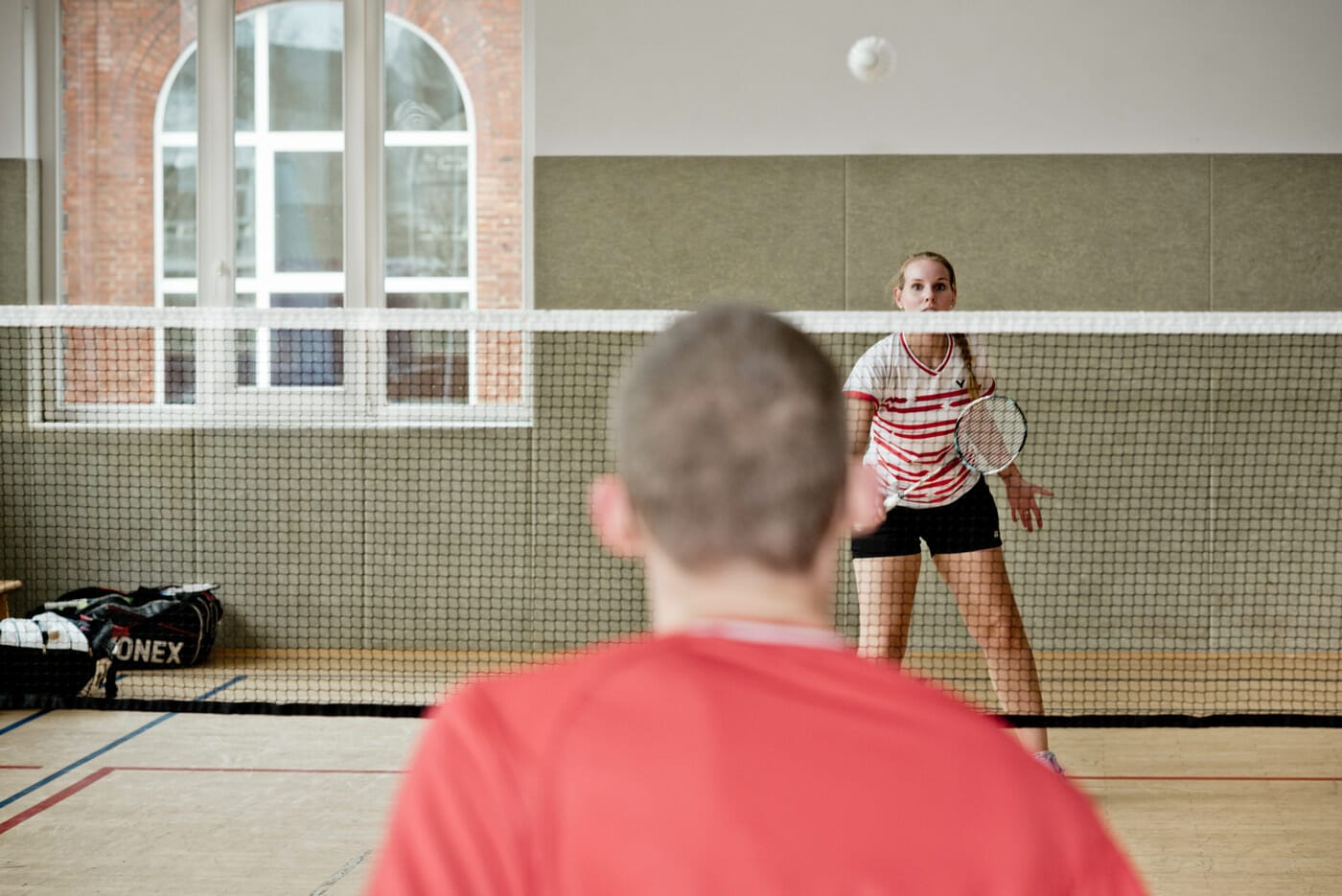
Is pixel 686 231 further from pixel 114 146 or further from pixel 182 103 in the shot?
pixel 114 146

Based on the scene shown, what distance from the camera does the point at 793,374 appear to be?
78 centimetres

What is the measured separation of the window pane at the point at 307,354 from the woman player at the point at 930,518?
11.4ft

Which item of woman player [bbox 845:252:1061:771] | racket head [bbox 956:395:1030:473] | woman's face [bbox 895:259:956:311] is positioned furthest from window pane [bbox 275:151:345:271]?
racket head [bbox 956:395:1030:473]

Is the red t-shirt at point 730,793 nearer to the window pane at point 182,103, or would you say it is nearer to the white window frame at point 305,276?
the white window frame at point 305,276

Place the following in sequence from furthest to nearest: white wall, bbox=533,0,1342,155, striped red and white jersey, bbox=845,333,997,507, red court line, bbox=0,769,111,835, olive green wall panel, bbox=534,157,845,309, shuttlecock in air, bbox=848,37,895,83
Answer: olive green wall panel, bbox=534,157,845,309, white wall, bbox=533,0,1342,155, shuttlecock in air, bbox=848,37,895,83, striped red and white jersey, bbox=845,333,997,507, red court line, bbox=0,769,111,835

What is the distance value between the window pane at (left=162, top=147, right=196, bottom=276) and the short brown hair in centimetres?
637

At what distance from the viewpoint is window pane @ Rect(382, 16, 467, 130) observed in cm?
647

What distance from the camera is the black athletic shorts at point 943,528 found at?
12.6ft

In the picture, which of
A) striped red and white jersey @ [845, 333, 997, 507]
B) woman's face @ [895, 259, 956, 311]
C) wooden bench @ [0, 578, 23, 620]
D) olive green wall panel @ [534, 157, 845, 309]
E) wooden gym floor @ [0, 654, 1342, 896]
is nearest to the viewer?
wooden gym floor @ [0, 654, 1342, 896]

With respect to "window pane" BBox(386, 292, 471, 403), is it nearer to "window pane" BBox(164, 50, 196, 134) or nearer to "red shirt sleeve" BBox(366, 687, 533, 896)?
"window pane" BBox(164, 50, 196, 134)

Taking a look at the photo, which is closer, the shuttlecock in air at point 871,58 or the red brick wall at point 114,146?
the shuttlecock in air at point 871,58

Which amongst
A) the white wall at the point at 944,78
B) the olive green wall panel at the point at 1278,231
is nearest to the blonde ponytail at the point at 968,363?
the white wall at the point at 944,78

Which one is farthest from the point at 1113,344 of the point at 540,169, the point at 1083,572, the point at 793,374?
the point at 793,374

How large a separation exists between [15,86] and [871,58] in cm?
438
